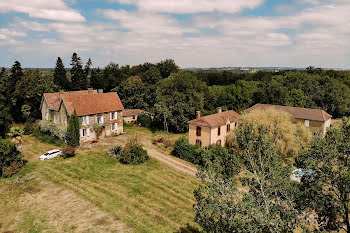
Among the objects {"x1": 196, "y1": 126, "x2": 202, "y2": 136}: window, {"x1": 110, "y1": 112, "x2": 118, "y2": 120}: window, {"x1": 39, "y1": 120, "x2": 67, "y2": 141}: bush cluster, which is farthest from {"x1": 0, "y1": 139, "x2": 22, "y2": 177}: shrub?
{"x1": 196, "y1": 126, "x2": 202, "y2": 136}: window

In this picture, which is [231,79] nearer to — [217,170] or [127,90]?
[127,90]

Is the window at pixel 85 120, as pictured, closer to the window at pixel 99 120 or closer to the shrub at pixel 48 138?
the window at pixel 99 120

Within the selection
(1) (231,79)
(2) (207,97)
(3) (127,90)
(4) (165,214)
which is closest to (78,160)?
(4) (165,214)

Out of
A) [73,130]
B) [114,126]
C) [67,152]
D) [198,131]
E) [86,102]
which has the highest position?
[86,102]

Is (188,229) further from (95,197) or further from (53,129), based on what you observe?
(53,129)

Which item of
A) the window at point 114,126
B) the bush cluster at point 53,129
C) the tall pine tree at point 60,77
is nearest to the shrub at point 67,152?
the bush cluster at point 53,129

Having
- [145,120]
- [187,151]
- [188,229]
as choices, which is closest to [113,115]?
[145,120]
